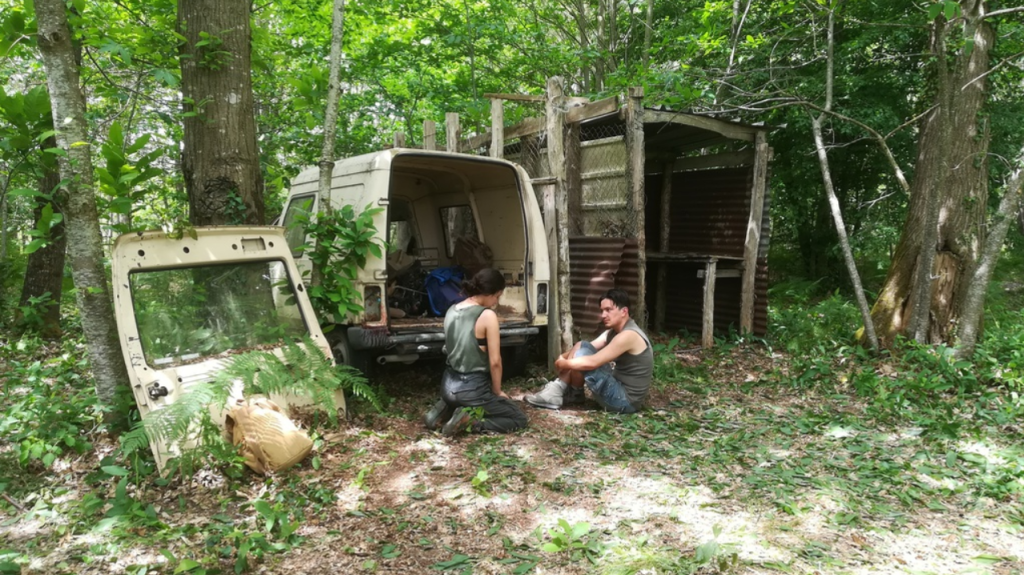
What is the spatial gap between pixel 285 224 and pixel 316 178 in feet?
2.31

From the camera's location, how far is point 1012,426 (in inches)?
179

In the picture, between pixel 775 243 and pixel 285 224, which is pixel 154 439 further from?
pixel 775 243

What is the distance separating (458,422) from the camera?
4.51 m

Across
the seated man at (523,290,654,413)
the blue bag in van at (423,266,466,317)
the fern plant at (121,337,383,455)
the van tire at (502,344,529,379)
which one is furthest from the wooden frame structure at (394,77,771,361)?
the fern plant at (121,337,383,455)

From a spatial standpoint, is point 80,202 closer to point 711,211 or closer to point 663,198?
point 711,211

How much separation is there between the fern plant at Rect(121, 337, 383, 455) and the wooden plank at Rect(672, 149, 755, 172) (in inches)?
226

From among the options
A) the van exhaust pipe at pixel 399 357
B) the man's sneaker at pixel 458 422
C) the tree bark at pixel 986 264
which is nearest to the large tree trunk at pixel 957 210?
the tree bark at pixel 986 264

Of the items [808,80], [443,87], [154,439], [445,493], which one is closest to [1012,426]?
[445,493]

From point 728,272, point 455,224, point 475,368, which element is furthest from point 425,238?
point 728,272

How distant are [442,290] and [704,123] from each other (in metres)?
3.58

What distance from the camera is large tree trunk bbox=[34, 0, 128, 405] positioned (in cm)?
369

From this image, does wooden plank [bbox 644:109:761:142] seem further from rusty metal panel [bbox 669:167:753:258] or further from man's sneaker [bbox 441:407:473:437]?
man's sneaker [bbox 441:407:473:437]

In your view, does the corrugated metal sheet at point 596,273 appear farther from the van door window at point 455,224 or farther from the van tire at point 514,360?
the van door window at point 455,224

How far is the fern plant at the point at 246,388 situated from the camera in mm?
3361
